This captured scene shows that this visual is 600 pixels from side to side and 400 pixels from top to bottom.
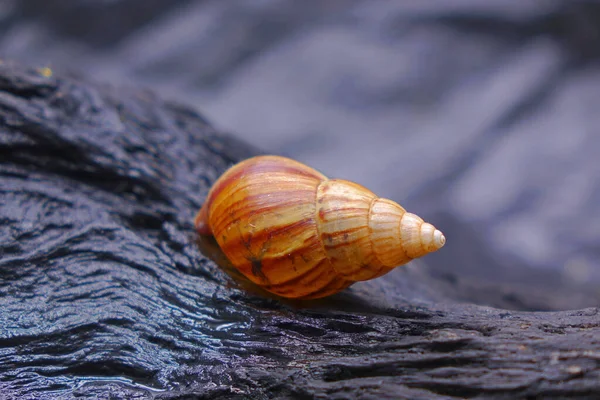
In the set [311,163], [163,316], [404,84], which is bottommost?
[163,316]

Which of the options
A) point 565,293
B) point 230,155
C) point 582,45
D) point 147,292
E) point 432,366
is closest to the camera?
point 432,366

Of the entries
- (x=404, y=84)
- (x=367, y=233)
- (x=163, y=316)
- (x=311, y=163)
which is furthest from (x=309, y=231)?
(x=404, y=84)

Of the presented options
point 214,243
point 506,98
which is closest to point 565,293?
point 506,98

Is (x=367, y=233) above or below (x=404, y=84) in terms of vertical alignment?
below

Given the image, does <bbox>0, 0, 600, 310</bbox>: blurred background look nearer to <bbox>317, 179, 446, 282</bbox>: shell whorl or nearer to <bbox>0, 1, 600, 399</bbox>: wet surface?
<bbox>0, 1, 600, 399</bbox>: wet surface

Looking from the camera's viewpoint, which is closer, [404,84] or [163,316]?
[163,316]

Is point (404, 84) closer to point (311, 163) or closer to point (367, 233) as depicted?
point (311, 163)

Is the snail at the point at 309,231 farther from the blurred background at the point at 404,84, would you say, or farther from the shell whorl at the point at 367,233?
the blurred background at the point at 404,84

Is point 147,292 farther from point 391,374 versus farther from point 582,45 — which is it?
point 582,45
